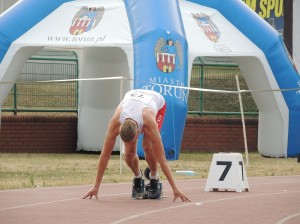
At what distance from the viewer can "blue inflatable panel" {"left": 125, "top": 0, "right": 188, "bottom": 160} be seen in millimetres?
24164

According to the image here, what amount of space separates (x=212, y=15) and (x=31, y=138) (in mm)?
6045

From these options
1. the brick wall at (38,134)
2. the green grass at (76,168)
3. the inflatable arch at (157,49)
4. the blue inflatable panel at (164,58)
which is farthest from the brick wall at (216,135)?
the blue inflatable panel at (164,58)

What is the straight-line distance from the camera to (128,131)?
43.5ft

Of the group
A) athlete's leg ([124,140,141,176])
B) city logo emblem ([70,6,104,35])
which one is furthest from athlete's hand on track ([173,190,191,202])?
city logo emblem ([70,6,104,35])

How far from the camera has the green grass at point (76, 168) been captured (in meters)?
18.3

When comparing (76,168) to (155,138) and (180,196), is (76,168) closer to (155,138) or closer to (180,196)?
(180,196)

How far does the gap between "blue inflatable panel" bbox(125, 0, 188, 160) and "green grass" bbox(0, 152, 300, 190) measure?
0.88m

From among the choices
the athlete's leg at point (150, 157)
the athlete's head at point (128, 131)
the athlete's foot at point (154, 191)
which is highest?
the athlete's head at point (128, 131)

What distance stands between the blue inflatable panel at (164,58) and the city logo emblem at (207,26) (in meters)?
1.29

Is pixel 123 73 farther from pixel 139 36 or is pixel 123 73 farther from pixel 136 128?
pixel 136 128

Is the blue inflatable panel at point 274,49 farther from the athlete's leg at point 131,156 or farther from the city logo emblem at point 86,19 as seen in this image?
the athlete's leg at point 131,156

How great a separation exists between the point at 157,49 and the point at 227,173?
362 inches

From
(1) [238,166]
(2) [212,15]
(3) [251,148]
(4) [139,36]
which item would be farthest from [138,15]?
(1) [238,166]

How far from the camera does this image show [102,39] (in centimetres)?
2561
